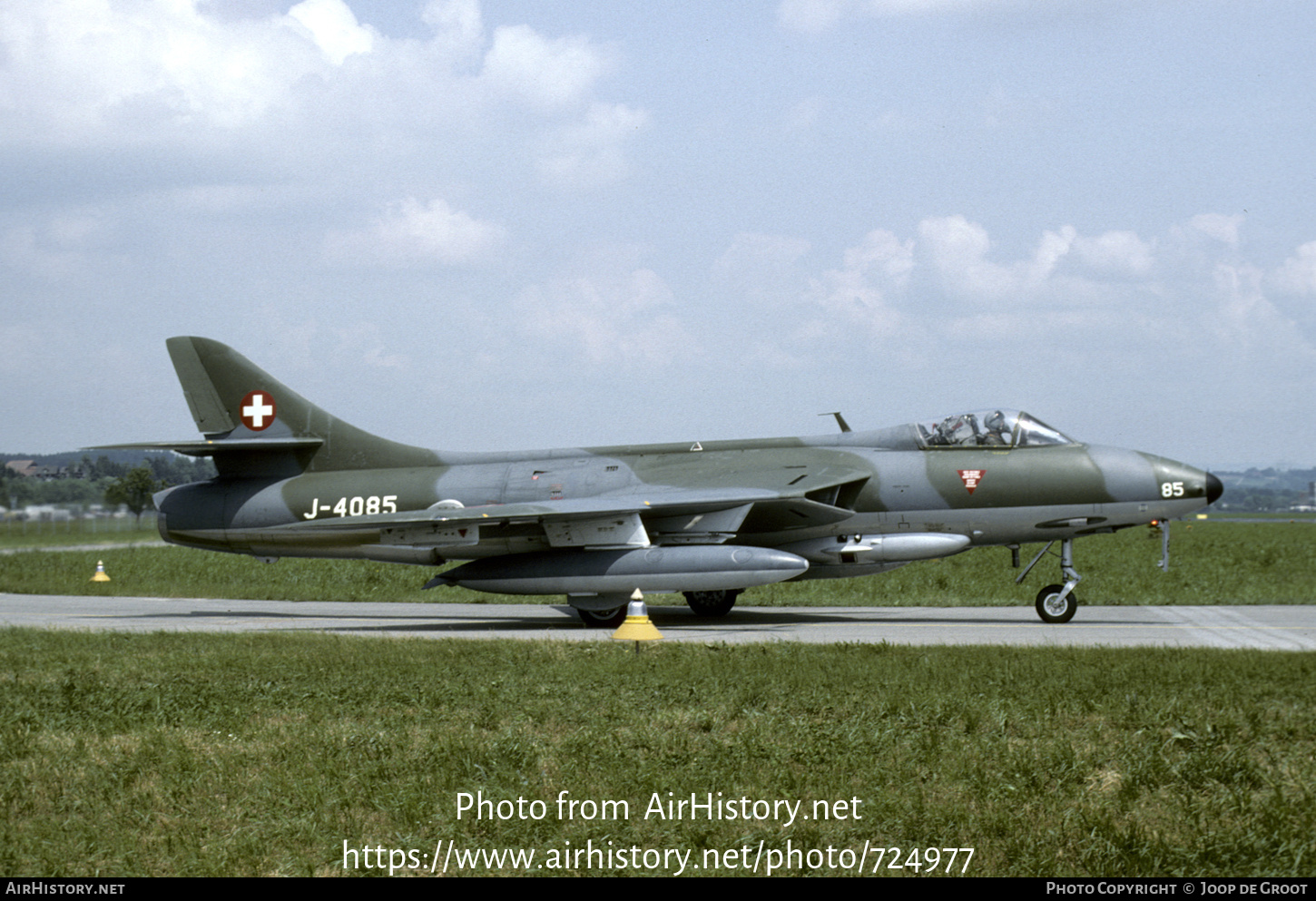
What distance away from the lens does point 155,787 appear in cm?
667

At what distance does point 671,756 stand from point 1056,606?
36.3ft

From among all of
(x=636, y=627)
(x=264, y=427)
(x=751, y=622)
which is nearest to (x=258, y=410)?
(x=264, y=427)

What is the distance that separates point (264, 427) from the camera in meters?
19.9

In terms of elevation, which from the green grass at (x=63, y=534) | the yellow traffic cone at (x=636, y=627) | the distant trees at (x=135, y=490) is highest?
the distant trees at (x=135, y=490)

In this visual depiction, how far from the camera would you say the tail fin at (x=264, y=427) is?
19.9m

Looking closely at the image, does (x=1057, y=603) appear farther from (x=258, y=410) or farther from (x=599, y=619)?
(x=258, y=410)

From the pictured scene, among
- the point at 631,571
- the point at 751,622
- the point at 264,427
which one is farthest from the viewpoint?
the point at 264,427

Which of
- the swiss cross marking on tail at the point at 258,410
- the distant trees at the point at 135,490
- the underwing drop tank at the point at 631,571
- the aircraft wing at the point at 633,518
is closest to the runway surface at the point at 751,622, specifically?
the underwing drop tank at the point at 631,571

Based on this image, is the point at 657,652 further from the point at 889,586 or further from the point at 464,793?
the point at 889,586

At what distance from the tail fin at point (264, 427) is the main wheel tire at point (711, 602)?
4.89 metres

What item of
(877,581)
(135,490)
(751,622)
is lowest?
(877,581)

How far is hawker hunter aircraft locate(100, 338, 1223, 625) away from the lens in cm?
1706

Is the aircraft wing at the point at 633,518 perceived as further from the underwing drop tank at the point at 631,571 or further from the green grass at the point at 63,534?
the green grass at the point at 63,534

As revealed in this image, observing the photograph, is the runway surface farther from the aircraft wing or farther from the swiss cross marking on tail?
the swiss cross marking on tail
